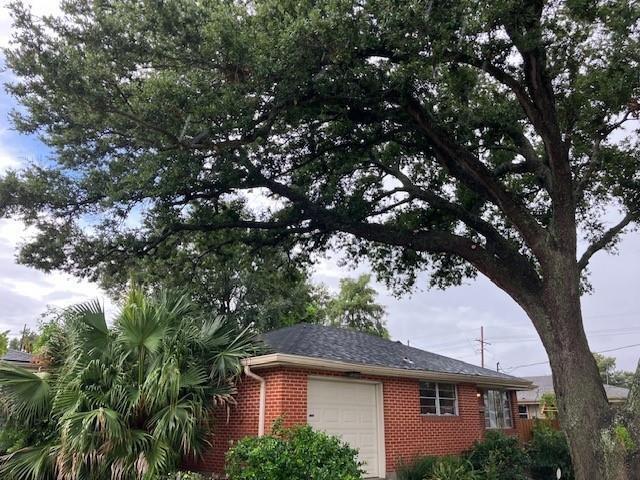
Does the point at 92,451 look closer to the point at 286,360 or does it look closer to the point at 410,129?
the point at 286,360

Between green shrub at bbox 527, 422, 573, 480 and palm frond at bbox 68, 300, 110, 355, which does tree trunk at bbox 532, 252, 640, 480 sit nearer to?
green shrub at bbox 527, 422, 573, 480

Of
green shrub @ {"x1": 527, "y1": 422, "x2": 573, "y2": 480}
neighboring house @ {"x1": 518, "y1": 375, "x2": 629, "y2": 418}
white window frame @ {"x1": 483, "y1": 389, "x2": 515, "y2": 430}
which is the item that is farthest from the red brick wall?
neighboring house @ {"x1": 518, "y1": 375, "x2": 629, "y2": 418}

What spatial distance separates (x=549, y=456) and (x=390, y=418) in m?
4.98

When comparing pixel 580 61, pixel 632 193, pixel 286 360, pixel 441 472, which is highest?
pixel 580 61

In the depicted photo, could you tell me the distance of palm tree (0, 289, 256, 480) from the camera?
970 centimetres

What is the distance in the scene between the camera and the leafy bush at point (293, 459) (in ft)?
29.3

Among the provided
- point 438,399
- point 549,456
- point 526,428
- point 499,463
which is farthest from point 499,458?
point 526,428

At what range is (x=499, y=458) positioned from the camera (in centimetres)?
1366

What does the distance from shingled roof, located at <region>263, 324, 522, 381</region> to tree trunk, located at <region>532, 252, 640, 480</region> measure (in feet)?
13.8

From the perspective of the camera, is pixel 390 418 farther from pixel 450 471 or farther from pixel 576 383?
pixel 576 383

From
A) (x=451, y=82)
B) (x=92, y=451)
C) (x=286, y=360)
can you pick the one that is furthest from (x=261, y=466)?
(x=451, y=82)

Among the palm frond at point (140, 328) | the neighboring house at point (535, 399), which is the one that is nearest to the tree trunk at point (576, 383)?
the palm frond at point (140, 328)

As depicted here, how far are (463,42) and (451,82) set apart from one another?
5.70ft

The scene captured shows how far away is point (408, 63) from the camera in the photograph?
9945 mm
